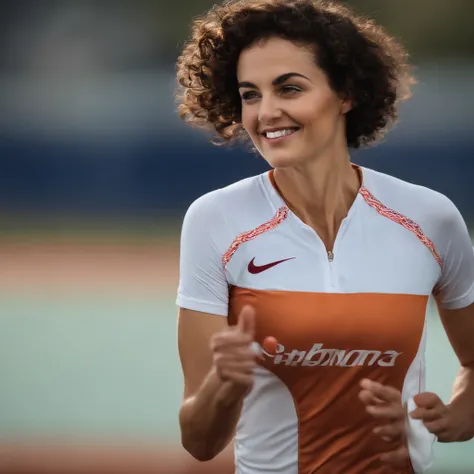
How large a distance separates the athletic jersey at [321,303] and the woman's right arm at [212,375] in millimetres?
38

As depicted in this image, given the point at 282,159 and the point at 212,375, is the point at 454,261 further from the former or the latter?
the point at 212,375

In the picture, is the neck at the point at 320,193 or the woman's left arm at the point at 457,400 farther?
Result: the neck at the point at 320,193

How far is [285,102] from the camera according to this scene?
5.24 ft

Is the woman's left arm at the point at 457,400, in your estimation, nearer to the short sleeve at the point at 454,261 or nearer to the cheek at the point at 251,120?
the short sleeve at the point at 454,261

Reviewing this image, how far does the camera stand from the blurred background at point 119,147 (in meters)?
6.98

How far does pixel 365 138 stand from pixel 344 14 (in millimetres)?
269

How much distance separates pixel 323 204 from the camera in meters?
1.68

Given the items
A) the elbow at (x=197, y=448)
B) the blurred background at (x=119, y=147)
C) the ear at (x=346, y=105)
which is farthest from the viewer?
the blurred background at (x=119, y=147)

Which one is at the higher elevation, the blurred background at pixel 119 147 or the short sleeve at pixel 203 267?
the blurred background at pixel 119 147

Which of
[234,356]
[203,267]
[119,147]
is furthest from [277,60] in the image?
[119,147]

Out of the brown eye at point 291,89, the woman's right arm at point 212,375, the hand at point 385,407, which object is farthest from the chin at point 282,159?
the hand at point 385,407

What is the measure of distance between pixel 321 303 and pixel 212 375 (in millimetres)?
224

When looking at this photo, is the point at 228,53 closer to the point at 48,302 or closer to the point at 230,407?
the point at 230,407

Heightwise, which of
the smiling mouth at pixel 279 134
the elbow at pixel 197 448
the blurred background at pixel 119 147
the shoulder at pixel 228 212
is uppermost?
the blurred background at pixel 119 147
